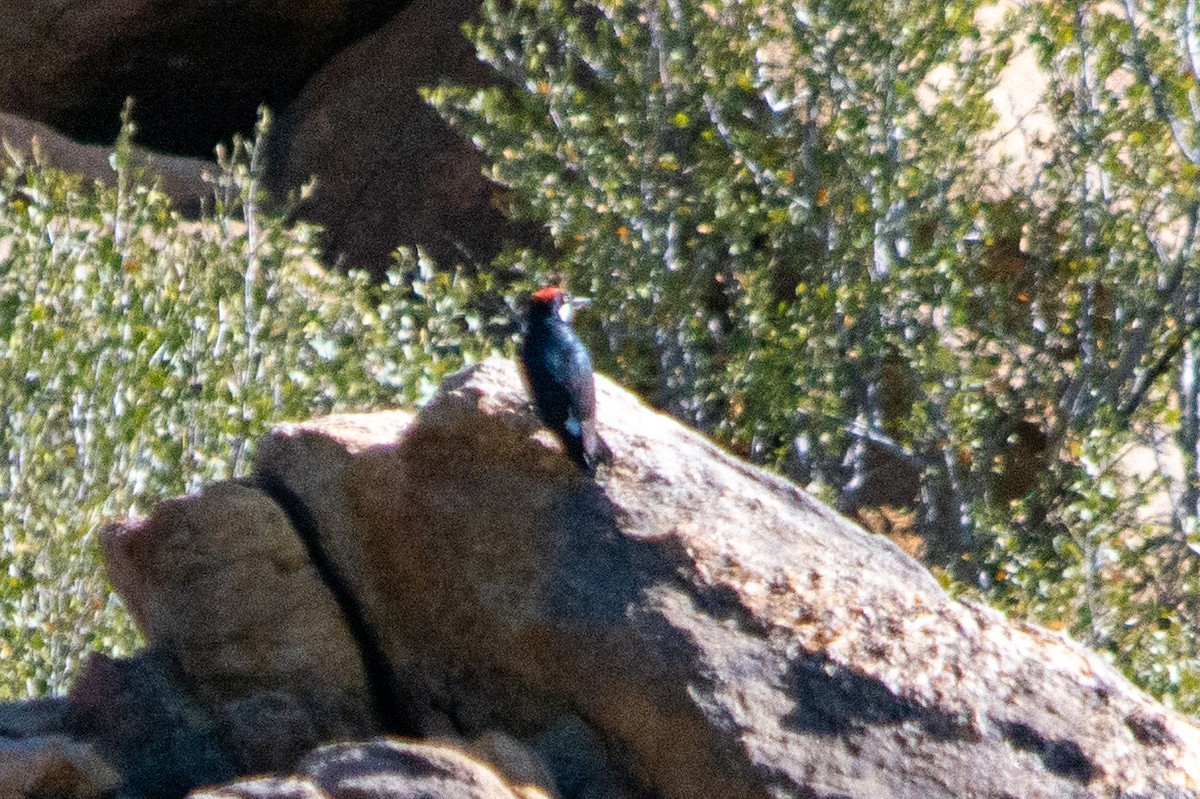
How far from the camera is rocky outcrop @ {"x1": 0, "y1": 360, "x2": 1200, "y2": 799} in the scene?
4.04m

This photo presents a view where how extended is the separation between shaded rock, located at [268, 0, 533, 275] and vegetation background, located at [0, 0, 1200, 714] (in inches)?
67.5

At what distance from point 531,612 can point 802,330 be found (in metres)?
3.61

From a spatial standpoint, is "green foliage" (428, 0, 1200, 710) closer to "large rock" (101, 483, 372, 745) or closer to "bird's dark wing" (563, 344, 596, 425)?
"bird's dark wing" (563, 344, 596, 425)

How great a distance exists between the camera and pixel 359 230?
36.6 feet

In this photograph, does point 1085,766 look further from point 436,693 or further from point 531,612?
point 436,693

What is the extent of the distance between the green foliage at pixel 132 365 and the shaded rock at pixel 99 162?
10.2 feet

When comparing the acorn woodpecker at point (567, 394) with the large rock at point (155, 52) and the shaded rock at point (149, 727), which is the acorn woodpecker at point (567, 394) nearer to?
the shaded rock at point (149, 727)

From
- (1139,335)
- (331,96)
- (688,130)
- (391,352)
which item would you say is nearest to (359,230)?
(331,96)

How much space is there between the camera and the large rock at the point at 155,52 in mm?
11898

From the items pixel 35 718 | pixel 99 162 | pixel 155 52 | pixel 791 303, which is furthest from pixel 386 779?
pixel 155 52

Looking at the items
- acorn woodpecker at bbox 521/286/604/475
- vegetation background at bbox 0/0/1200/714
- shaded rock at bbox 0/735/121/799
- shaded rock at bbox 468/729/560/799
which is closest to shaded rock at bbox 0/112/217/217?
vegetation background at bbox 0/0/1200/714

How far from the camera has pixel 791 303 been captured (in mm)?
8828

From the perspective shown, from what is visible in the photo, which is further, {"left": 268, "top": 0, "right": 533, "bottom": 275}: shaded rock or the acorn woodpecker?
{"left": 268, "top": 0, "right": 533, "bottom": 275}: shaded rock

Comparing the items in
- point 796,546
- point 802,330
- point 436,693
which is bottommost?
point 436,693
